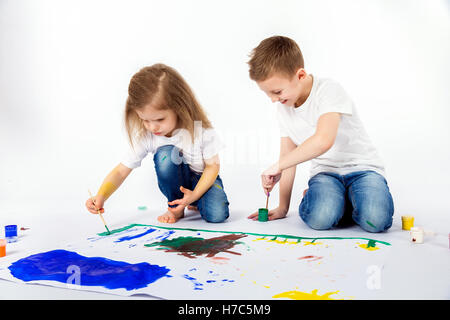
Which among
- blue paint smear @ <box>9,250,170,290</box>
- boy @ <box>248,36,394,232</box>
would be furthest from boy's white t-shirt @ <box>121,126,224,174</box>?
blue paint smear @ <box>9,250,170,290</box>

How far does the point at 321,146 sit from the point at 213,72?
1.29 metres

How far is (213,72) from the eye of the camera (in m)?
2.68

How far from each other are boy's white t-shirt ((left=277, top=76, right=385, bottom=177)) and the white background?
75 cm

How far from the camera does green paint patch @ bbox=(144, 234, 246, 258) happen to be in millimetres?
1393

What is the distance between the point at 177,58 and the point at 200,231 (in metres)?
1.35

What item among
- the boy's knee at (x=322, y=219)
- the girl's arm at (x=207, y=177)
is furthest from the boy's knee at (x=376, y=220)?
the girl's arm at (x=207, y=177)

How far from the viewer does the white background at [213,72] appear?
2.63 m

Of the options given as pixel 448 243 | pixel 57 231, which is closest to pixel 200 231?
pixel 57 231

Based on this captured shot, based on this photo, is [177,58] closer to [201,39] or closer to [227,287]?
[201,39]

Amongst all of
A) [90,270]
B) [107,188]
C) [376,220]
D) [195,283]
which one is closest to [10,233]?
[107,188]

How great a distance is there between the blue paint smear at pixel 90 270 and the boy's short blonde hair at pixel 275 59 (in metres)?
0.79

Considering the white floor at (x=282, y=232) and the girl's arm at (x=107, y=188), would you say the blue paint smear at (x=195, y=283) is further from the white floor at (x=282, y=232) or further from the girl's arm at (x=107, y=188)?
the girl's arm at (x=107, y=188)

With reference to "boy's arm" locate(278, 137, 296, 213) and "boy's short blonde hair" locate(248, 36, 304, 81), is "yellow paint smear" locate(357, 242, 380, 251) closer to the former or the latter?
"boy's arm" locate(278, 137, 296, 213)
